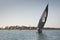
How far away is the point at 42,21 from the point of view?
63406 mm

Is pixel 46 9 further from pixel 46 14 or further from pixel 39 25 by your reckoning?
pixel 39 25

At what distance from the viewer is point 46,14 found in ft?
203

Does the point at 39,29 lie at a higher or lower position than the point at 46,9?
lower

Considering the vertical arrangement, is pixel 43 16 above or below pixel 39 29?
above

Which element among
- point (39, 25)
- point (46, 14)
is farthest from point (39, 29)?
point (46, 14)

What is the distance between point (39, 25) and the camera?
214 feet

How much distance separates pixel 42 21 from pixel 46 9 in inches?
168

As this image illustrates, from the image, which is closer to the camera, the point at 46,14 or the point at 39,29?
the point at 46,14

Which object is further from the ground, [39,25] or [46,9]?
[46,9]

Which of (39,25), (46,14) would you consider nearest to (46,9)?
(46,14)

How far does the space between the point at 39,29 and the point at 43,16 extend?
15.3 ft

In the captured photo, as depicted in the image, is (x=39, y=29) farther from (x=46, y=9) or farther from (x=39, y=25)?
(x=46, y=9)

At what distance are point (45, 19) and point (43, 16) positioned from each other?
5.57 feet

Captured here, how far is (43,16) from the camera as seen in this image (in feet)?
209
